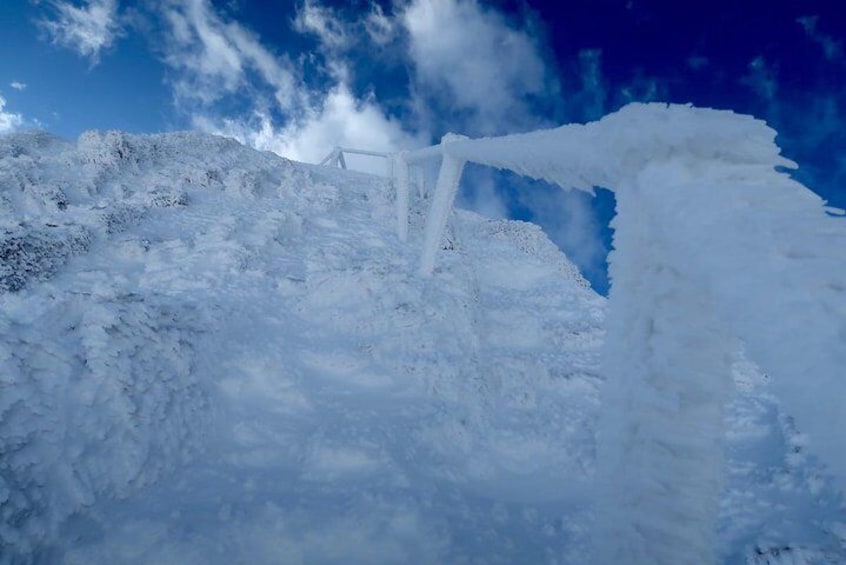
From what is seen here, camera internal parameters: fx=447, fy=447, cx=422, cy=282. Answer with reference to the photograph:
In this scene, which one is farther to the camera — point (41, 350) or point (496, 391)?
point (496, 391)

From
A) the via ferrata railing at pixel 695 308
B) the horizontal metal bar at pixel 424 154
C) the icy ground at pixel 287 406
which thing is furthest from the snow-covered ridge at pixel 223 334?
the via ferrata railing at pixel 695 308

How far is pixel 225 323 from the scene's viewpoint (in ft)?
23.7

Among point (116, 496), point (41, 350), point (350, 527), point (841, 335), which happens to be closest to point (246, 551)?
point (350, 527)

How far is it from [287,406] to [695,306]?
5.45 metres

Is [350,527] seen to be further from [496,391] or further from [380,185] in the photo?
[380,185]

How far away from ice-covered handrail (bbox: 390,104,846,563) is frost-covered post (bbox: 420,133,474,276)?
6.79m

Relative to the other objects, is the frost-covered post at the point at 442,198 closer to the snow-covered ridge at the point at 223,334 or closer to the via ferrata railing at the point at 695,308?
the snow-covered ridge at the point at 223,334

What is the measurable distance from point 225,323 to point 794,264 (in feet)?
24.0

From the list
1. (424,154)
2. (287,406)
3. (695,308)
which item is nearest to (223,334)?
(287,406)

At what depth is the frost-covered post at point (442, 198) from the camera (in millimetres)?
9484

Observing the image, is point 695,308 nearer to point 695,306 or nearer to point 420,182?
point 695,306

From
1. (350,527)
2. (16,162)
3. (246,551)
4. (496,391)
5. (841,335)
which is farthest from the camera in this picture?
(16,162)

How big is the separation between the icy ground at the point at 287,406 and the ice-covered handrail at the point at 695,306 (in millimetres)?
1002

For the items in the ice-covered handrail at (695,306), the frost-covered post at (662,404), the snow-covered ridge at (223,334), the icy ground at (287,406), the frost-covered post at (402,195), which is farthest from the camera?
the frost-covered post at (402,195)
